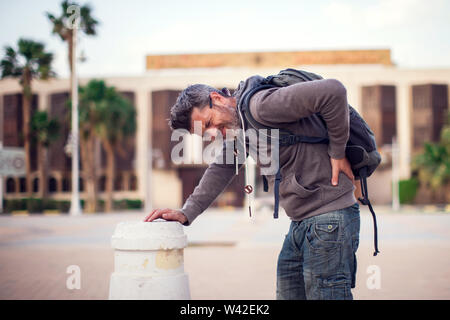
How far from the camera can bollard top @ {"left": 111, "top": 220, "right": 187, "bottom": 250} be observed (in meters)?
2.37

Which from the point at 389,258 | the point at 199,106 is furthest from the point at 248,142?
the point at 389,258

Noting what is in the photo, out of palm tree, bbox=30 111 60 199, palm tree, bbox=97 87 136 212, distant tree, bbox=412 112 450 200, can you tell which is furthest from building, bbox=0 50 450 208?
palm tree, bbox=97 87 136 212

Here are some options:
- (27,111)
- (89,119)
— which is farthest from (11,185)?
(89,119)

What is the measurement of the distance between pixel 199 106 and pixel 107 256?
8.49 meters

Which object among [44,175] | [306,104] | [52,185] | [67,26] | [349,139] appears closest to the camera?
[306,104]

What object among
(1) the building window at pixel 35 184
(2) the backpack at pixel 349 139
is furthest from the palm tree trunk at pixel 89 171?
(2) the backpack at pixel 349 139

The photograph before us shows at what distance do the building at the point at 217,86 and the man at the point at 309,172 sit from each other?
4193 cm

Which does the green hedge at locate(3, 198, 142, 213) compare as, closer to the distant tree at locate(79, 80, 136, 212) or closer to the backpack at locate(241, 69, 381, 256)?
the distant tree at locate(79, 80, 136, 212)

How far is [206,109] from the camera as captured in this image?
266 cm

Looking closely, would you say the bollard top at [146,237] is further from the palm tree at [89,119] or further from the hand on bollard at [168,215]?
the palm tree at [89,119]

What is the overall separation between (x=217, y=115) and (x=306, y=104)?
0.51 meters

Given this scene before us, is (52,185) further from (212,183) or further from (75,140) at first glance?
(212,183)

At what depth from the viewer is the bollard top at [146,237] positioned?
2369mm
